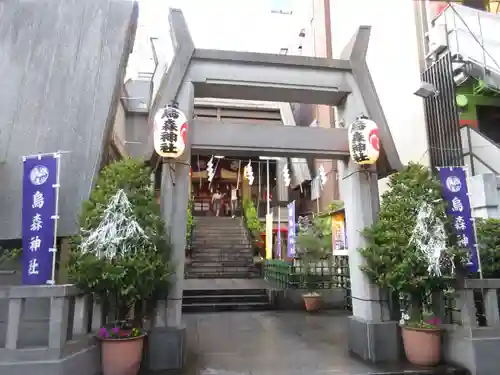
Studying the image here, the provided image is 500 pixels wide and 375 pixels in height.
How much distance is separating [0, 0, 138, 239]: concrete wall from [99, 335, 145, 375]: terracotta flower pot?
6.64 feet

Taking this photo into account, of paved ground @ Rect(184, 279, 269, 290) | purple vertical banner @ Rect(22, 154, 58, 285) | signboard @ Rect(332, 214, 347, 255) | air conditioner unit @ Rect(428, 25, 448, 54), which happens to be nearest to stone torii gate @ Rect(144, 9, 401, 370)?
purple vertical banner @ Rect(22, 154, 58, 285)

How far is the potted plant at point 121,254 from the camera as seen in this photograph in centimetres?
552

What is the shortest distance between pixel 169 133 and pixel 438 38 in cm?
916

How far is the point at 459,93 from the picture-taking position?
1357 centimetres

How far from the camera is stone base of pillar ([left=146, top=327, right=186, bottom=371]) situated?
6223mm

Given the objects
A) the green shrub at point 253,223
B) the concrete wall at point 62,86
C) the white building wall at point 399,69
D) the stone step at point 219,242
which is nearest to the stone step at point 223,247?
the stone step at point 219,242

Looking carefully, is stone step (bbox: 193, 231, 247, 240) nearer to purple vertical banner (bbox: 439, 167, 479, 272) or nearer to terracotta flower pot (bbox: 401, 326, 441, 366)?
terracotta flower pot (bbox: 401, 326, 441, 366)

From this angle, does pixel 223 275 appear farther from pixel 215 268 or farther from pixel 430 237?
pixel 430 237

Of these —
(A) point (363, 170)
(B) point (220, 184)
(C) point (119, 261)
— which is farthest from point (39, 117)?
(B) point (220, 184)

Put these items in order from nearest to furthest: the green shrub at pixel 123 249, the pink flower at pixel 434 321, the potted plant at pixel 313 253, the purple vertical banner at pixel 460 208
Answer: the green shrub at pixel 123 249 → the pink flower at pixel 434 321 → the purple vertical banner at pixel 460 208 → the potted plant at pixel 313 253

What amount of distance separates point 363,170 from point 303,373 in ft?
12.4

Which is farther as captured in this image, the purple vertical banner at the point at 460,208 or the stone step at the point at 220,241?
the stone step at the point at 220,241

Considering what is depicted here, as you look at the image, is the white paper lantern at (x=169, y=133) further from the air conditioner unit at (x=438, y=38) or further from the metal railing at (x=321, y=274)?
the air conditioner unit at (x=438, y=38)

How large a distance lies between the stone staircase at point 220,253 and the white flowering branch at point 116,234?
12.1 meters
